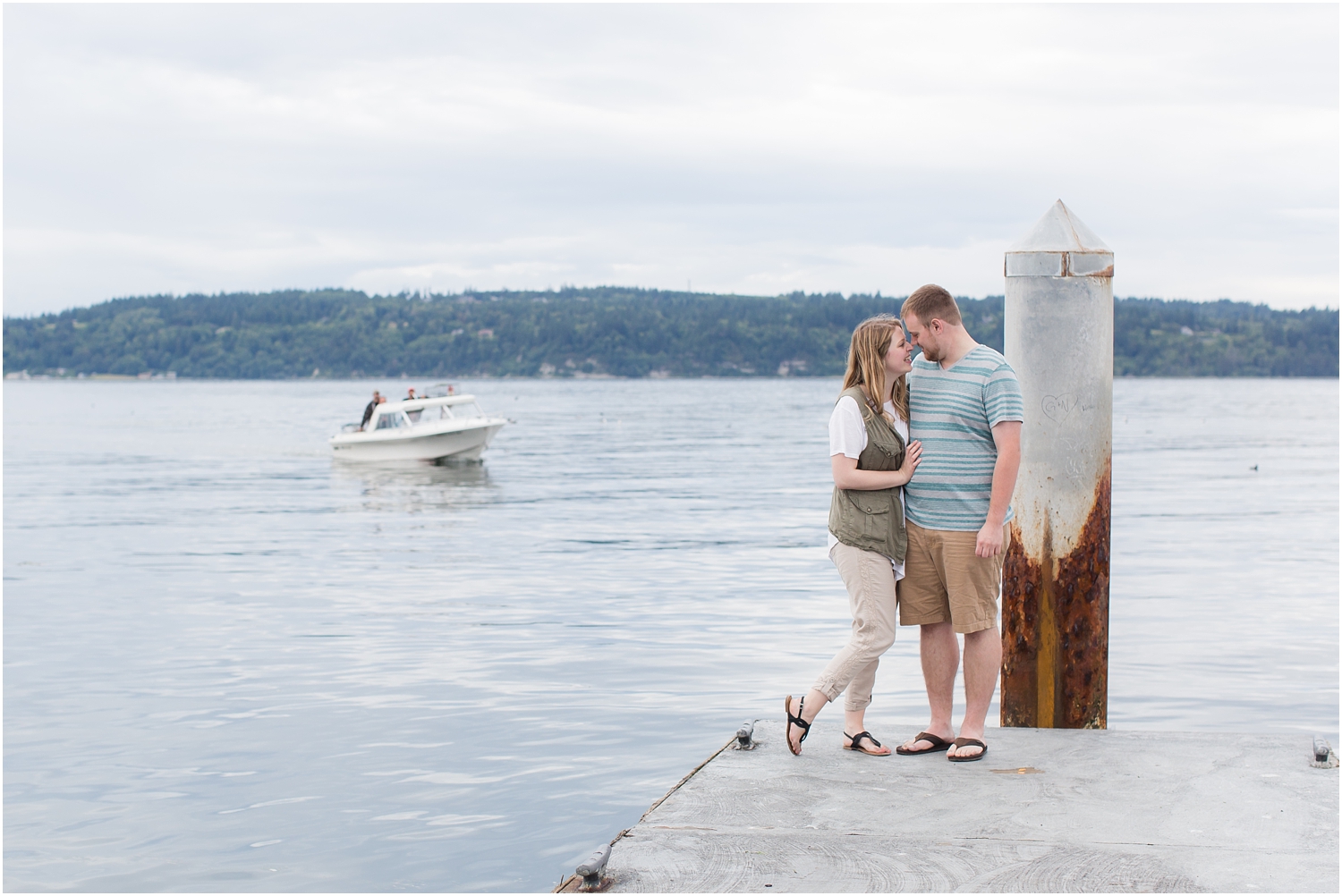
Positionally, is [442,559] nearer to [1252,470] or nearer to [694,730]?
[694,730]

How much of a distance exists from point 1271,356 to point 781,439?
147018 millimetres

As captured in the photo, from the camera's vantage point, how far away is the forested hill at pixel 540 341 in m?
168

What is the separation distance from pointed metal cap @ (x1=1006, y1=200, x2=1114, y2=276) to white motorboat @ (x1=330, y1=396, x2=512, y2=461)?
1333 inches

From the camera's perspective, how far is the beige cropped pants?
5672mm

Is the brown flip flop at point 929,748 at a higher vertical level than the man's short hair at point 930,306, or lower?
lower

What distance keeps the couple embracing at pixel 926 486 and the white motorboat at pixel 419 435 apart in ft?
113

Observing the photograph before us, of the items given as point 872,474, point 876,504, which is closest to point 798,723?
point 876,504

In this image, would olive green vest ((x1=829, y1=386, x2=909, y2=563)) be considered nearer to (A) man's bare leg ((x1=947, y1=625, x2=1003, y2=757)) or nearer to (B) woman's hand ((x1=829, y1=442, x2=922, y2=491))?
(B) woman's hand ((x1=829, y1=442, x2=922, y2=491))

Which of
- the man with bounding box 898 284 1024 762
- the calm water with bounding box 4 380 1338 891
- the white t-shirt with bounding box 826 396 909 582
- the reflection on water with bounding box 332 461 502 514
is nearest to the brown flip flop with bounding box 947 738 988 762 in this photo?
the man with bounding box 898 284 1024 762

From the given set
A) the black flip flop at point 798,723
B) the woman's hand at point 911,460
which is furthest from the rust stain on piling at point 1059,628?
the black flip flop at point 798,723

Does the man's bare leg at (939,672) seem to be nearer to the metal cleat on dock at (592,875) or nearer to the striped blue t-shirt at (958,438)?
the striped blue t-shirt at (958,438)

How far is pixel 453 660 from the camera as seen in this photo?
11.8 metres

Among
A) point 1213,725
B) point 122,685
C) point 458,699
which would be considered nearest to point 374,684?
point 458,699

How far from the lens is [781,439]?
55.5m
